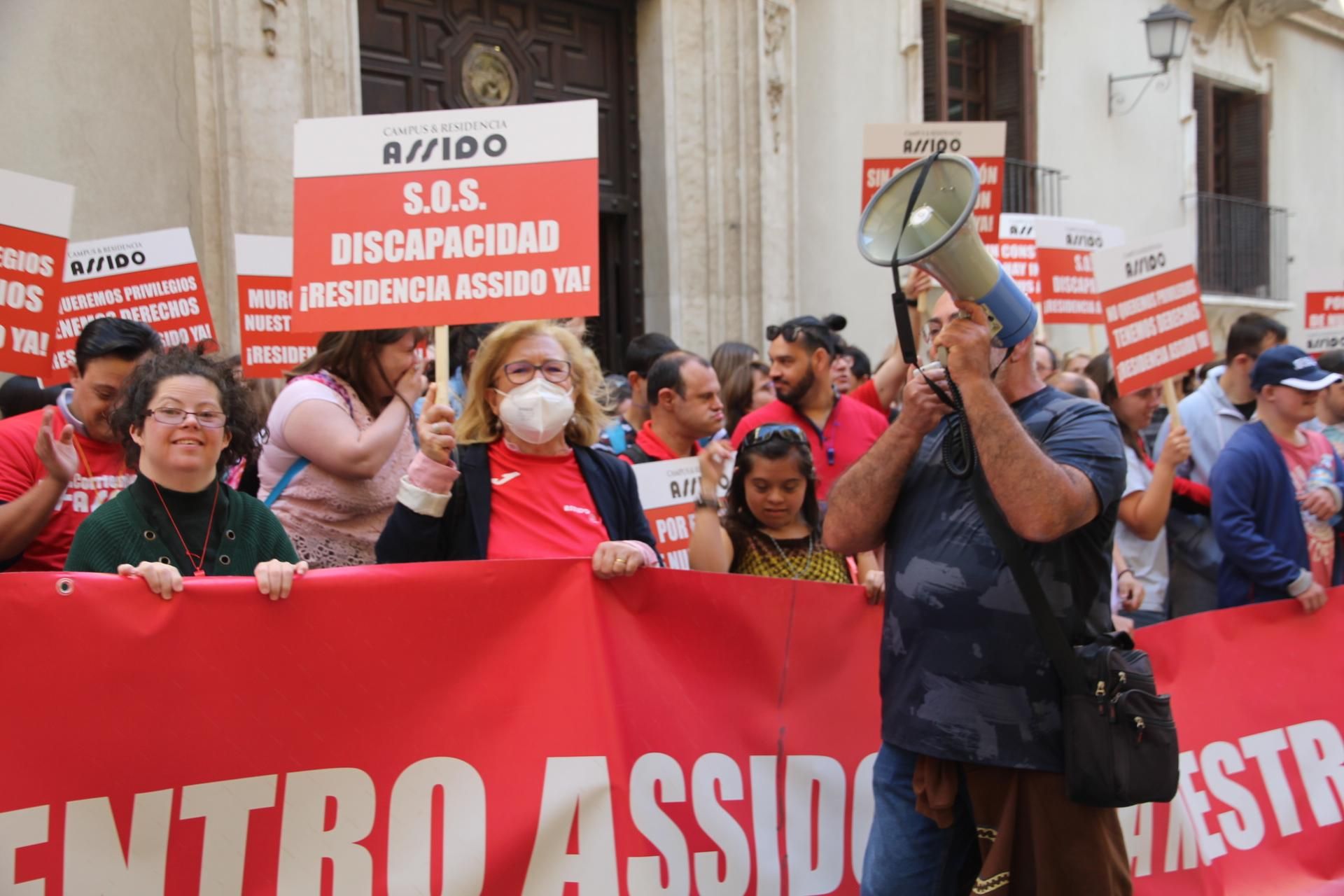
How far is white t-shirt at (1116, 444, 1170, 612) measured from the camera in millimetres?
5293

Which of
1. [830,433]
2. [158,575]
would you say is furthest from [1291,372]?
[158,575]

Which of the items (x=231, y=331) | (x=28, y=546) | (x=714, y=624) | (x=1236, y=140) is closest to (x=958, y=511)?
(x=714, y=624)

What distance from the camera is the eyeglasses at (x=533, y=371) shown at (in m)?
3.56

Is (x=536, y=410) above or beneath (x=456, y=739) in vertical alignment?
above

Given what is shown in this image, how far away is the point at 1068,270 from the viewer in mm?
8164

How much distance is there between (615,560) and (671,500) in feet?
4.13

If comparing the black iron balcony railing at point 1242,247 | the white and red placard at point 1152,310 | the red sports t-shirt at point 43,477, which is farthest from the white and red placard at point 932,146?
the black iron balcony railing at point 1242,247

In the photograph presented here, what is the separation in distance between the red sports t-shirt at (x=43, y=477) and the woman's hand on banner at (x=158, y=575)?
885 mm

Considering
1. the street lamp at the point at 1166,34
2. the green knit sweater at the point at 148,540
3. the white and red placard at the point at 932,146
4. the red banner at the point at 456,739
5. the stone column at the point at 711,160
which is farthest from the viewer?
the street lamp at the point at 1166,34

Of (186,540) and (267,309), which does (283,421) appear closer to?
(186,540)

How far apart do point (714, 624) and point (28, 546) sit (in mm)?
1896

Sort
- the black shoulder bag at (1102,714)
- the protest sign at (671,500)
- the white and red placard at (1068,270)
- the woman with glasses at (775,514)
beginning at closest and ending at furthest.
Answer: the black shoulder bag at (1102,714)
the woman with glasses at (775,514)
the protest sign at (671,500)
the white and red placard at (1068,270)

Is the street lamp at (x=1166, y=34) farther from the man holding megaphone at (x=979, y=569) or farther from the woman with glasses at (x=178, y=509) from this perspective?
the woman with glasses at (x=178, y=509)

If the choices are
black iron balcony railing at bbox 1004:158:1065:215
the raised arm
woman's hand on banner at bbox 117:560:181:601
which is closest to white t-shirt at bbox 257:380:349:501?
woman's hand on banner at bbox 117:560:181:601
